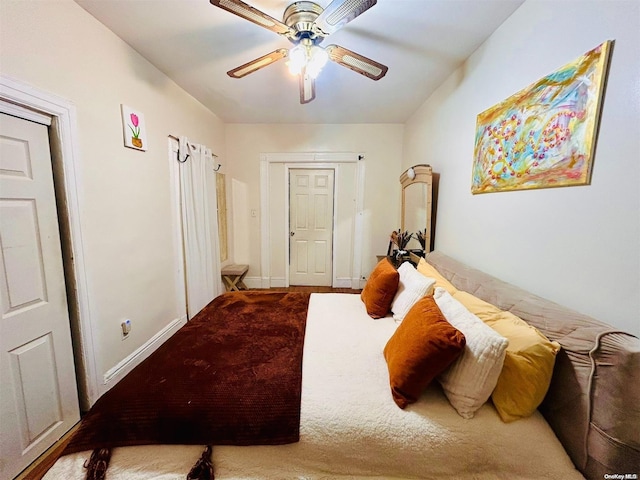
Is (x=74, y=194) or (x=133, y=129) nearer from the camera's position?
(x=74, y=194)

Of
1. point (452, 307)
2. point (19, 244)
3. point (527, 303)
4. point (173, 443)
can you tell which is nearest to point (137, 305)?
point (19, 244)

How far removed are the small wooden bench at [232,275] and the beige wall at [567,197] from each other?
111 inches

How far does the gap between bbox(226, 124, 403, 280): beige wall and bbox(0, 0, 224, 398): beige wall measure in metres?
1.22

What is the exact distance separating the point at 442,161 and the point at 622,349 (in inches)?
74.3

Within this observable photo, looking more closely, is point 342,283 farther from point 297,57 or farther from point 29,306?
point 29,306

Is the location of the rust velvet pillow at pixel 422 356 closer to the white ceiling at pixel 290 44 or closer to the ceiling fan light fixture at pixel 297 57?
the ceiling fan light fixture at pixel 297 57

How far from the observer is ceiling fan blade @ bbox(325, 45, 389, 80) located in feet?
4.83

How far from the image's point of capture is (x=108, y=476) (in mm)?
870

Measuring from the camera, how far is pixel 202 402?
3.20 ft

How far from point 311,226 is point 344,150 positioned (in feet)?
4.03

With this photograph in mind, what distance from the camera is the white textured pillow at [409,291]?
1.51 meters

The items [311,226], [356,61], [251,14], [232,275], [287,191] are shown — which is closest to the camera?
[251,14]

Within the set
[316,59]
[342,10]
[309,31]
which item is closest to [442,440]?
[342,10]

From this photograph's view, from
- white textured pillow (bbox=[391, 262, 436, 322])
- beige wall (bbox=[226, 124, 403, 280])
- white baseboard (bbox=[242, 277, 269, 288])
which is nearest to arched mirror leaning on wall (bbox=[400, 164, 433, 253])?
beige wall (bbox=[226, 124, 403, 280])
